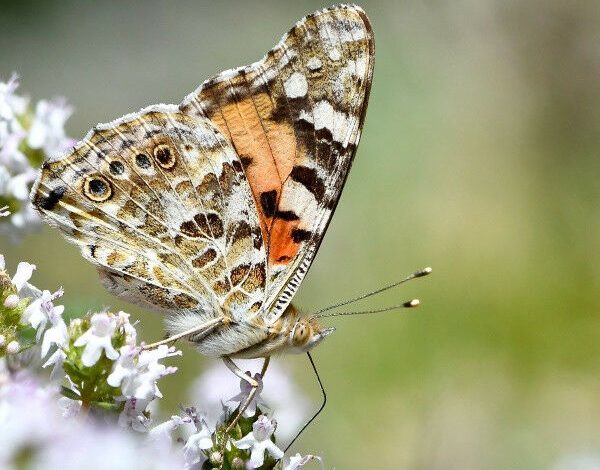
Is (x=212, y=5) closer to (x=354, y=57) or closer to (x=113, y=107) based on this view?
(x=113, y=107)

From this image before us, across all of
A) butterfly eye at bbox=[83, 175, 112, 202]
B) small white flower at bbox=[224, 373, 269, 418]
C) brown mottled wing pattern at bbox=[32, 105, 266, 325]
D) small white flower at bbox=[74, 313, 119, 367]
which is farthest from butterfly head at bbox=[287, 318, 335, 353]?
small white flower at bbox=[74, 313, 119, 367]

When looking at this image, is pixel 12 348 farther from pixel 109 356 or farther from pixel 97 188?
pixel 97 188

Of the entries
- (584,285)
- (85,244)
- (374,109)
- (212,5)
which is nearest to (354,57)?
(85,244)

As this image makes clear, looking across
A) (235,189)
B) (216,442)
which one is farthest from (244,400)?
(235,189)

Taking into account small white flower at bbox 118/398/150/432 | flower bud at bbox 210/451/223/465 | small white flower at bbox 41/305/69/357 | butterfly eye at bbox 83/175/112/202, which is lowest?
flower bud at bbox 210/451/223/465

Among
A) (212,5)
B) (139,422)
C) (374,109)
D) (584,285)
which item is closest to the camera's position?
(139,422)

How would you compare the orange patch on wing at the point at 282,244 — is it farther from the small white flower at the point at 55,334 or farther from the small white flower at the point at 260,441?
the small white flower at the point at 55,334

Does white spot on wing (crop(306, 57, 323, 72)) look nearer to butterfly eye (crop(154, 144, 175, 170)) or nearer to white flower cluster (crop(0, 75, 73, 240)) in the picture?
butterfly eye (crop(154, 144, 175, 170))
